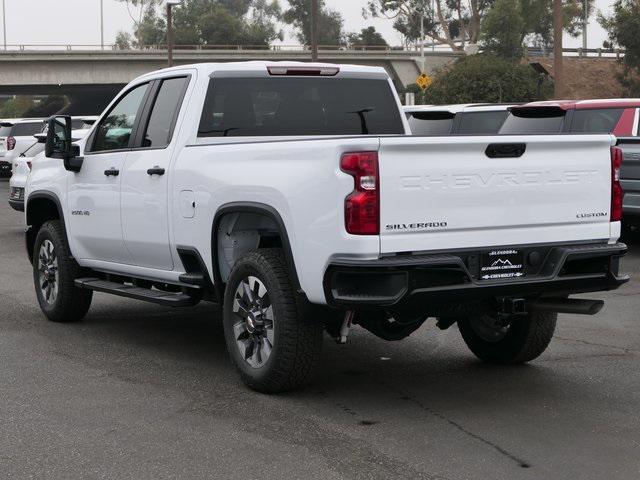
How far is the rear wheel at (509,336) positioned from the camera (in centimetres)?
729

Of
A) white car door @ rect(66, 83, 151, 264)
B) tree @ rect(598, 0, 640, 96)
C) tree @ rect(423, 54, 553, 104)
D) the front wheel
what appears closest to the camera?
the front wheel

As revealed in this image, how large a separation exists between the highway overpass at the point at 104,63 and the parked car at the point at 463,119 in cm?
6035

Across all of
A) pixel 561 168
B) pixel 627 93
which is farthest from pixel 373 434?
pixel 627 93

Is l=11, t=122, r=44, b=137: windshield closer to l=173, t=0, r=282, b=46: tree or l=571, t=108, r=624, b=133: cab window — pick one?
l=571, t=108, r=624, b=133: cab window

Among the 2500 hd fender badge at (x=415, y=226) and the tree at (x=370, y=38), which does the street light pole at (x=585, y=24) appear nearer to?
the tree at (x=370, y=38)

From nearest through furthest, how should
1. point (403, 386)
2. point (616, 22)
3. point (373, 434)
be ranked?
point (373, 434) → point (403, 386) → point (616, 22)

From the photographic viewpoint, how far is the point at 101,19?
116312 mm

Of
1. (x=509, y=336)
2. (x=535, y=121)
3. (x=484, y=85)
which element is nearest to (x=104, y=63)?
(x=484, y=85)

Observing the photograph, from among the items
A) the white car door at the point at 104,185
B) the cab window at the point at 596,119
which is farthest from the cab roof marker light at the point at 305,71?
the cab window at the point at 596,119

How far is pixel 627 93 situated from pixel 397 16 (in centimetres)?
5175

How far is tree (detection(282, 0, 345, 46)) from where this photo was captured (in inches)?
5659

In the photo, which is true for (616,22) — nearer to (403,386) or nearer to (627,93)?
(627,93)

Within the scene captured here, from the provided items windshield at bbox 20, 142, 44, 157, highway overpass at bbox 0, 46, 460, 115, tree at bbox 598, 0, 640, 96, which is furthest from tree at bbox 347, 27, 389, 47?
windshield at bbox 20, 142, 44, 157

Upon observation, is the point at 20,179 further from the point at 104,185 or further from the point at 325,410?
the point at 325,410
